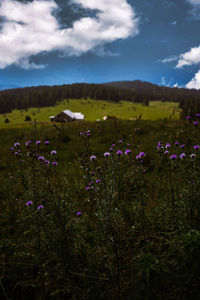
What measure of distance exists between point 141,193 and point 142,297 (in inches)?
64.8

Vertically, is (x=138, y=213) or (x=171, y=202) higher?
(x=171, y=202)

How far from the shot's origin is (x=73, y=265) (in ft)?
7.29

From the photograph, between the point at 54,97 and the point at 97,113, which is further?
the point at 54,97

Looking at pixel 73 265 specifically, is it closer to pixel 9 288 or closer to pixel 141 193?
pixel 9 288

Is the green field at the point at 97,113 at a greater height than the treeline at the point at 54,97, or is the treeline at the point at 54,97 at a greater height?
the treeline at the point at 54,97

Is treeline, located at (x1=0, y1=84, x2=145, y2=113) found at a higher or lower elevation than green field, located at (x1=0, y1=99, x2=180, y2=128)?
higher

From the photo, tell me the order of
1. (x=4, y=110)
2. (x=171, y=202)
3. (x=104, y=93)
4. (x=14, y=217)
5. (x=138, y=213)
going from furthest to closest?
(x=104, y=93) → (x=4, y=110) → (x=14, y=217) → (x=138, y=213) → (x=171, y=202)

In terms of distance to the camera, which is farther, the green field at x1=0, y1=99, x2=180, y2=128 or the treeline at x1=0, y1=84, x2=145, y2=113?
the treeline at x1=0, y1=84, x2=145, y2=113

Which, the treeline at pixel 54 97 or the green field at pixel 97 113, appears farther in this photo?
the treeline at pixel 54 97

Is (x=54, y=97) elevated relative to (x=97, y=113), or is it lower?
elevated

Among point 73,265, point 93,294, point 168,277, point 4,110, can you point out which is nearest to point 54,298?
point 73,265

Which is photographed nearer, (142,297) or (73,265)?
(142,297)

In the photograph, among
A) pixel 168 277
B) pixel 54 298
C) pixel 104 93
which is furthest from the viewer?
pixel 104 93

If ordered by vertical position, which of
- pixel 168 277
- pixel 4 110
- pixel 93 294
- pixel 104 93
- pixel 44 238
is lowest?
pixel 93 294
